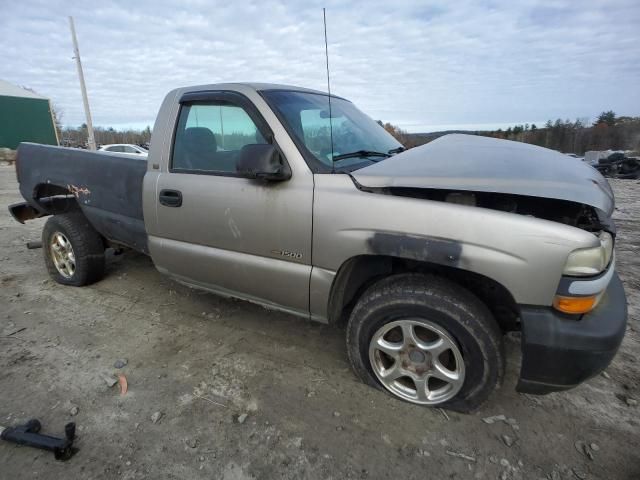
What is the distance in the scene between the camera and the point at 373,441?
79.6 inches

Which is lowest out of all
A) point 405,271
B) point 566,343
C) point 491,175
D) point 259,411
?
point 259,411

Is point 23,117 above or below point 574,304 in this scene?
above

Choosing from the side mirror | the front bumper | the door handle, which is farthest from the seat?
the front bumper

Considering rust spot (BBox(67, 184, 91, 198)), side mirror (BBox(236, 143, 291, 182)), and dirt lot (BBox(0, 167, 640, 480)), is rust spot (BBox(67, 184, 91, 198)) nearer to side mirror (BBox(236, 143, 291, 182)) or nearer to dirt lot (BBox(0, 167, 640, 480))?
dirt lot (BBox(0, 167, 640, 480))

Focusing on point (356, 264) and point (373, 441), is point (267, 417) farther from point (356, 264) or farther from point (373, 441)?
point (356, 264)

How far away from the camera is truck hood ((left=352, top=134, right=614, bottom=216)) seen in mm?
1836

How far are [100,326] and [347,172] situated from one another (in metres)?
2.57

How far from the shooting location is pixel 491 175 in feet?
6.39

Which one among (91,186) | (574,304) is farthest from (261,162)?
(91,186)

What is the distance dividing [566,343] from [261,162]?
183 cm

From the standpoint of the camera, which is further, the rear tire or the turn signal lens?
the rear tire

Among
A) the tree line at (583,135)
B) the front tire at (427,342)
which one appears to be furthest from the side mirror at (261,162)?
the tree line at (583,135)

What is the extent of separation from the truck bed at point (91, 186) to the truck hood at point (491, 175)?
2.11m

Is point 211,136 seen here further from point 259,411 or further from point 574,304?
point 574,304
